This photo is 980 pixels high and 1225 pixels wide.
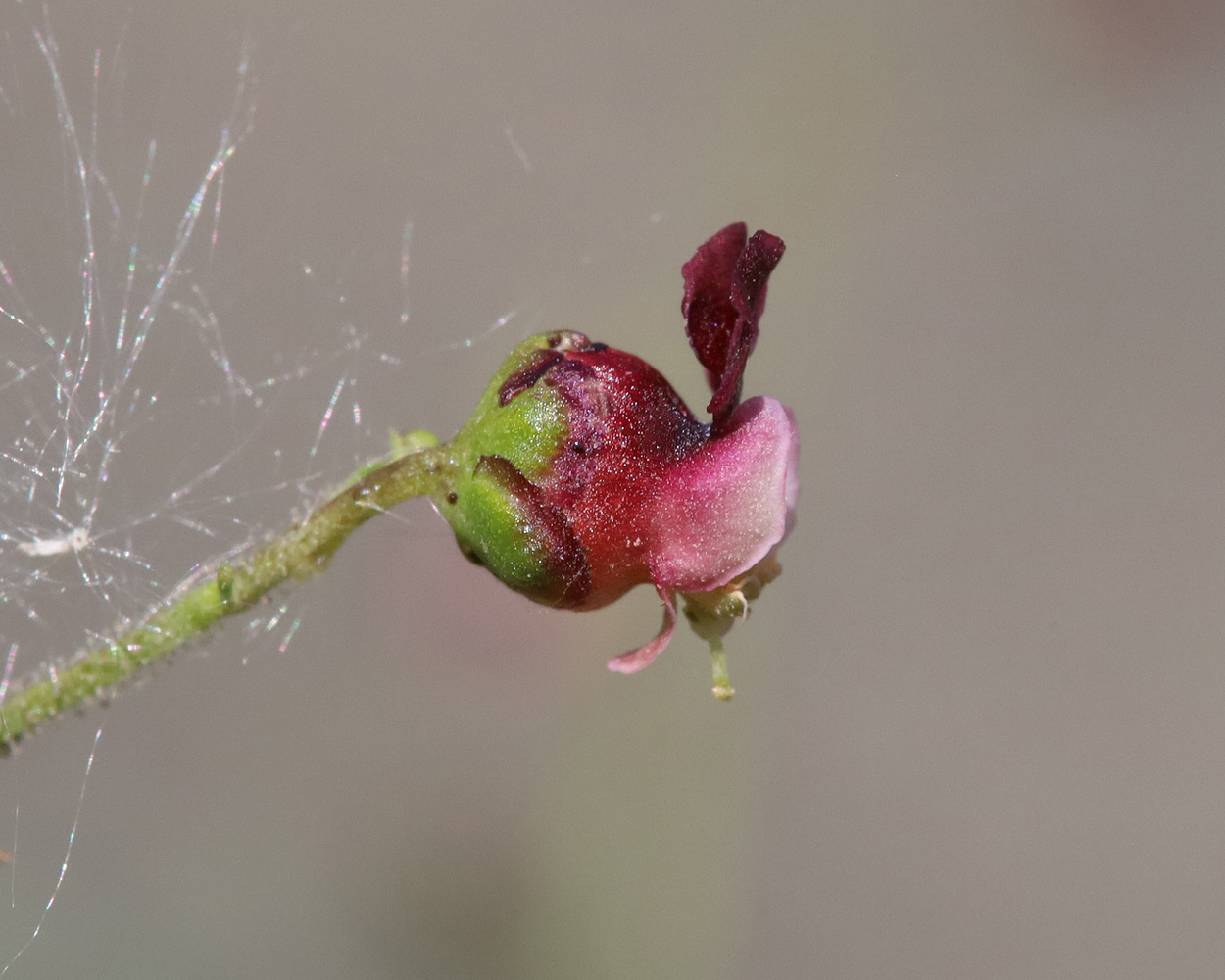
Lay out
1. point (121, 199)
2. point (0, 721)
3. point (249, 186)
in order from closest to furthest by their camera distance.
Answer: point (0, 721)
point (121, 199)
point (249, 186)

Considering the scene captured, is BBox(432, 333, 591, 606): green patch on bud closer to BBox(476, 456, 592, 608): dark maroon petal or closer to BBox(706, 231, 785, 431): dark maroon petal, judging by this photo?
BBox(476, 456, 592, 608): dark maroon petal

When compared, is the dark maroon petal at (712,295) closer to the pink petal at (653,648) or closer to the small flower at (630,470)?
the small flower at (630,470)

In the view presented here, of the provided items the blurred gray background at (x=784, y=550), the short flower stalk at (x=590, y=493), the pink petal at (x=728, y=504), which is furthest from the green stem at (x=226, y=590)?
the blurred gray background at (x=784, y=550)

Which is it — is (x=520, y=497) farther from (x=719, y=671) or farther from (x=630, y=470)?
(x=719, y=671)

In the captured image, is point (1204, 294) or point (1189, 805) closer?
point (1189, 805)

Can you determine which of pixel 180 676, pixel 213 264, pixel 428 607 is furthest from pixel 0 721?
pixel 428 607

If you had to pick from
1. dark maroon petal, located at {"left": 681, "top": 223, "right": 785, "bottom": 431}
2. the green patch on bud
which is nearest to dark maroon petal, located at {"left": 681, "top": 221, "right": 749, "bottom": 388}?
dark maroon petal, located at {"left": 681, "top": 223, "right": 785, "bottom": 431}

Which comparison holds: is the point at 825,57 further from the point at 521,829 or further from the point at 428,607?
→ the point at 521,829
